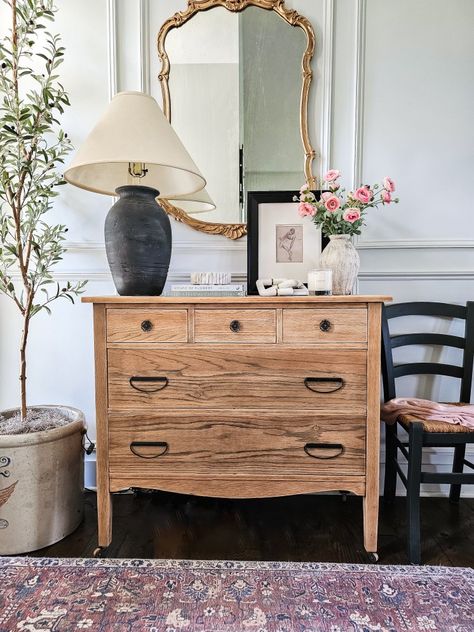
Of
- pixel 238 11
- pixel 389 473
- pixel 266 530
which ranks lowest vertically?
pixel 266 530

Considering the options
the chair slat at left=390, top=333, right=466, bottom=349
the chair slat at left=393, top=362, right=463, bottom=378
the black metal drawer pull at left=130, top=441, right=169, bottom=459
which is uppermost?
the chair slat at left=390, top=333, right=466, bottom=349

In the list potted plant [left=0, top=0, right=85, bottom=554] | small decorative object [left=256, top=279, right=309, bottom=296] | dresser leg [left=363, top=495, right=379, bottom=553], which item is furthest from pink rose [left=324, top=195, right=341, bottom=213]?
potted plant [left=0, top=0, right=85, bottom=554]

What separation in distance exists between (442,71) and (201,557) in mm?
2281

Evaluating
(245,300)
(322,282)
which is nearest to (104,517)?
(245,300)

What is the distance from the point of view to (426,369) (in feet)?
5.39

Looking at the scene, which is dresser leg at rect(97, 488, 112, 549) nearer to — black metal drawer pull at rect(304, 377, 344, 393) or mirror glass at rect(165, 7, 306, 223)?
black metal drawer pull at rect(304, 377, 344, 393)

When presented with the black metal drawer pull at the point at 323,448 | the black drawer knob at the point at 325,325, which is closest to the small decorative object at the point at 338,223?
the black drawer knob at the point at 325,325

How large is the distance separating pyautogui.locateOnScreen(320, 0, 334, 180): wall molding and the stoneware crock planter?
5.33 ft

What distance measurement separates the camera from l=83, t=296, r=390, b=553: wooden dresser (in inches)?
47.9

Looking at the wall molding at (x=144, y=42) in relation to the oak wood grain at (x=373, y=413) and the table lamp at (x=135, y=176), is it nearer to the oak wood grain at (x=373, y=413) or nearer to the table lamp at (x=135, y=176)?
the table lamp at (x=135, y=176)

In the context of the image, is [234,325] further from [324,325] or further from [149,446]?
[149,446]

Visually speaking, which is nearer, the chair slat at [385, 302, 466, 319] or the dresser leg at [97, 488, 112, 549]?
the dresser leg at [97, 488, 112, 549]

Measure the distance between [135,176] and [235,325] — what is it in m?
0.74

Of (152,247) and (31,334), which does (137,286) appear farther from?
(31,334)
